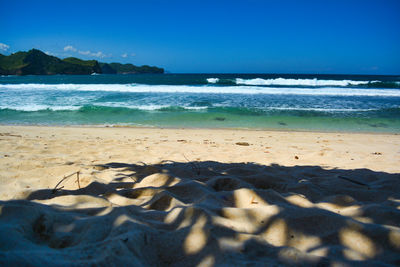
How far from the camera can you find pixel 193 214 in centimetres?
184

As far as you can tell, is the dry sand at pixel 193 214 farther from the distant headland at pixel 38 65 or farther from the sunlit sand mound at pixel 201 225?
the distant headland at pixel 38 65

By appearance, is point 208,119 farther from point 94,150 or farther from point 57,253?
point 57,253

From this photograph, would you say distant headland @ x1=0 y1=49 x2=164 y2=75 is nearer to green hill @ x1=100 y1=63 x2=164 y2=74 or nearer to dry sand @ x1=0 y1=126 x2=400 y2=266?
green hill @ x1=100 y1=63 x2=164 y2=74

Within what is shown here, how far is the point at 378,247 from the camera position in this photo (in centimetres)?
151

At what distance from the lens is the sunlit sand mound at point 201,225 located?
52.7 inches

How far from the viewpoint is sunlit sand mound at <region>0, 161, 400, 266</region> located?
1.34 metres

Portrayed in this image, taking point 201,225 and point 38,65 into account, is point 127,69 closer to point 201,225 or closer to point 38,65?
point 38,65

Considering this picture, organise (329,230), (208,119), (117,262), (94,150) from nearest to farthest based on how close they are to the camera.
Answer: (117,262) < (329,230) < (94,150) < (208,119)

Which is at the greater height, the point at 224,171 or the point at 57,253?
the point at 57,253

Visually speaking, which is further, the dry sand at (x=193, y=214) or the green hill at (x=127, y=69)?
the green hill at (x=127, y=69)

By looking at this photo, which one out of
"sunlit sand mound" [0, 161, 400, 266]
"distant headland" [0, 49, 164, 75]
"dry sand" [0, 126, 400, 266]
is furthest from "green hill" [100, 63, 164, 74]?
"sunlit sand mound" [0, 161, 400, 266]

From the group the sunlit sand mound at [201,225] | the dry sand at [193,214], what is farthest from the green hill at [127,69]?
the sunlit sand mound at [201,225]

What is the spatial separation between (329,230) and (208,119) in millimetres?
9137

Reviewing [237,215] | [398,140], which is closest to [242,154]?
[237,215]
